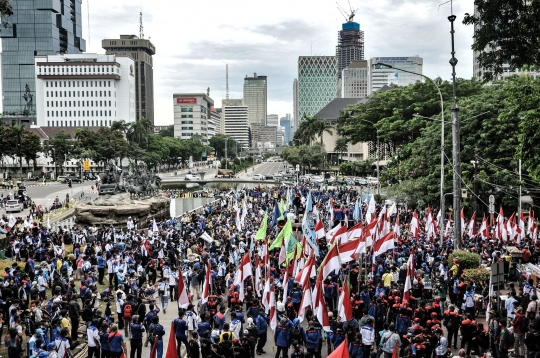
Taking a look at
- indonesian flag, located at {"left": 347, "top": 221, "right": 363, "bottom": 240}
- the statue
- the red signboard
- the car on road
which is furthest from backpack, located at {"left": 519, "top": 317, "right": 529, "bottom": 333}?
the red signboard

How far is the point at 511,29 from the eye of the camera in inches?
673

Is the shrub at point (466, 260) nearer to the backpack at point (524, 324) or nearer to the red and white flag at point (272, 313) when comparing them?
the backpack at point (524, 324)

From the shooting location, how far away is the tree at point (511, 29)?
55.1 feet

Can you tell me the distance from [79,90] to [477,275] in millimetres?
139255

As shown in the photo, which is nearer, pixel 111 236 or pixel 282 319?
pixel 282 319

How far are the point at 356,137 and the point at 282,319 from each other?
48.9 meters

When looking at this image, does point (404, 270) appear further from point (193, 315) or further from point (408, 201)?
point (408, 201)

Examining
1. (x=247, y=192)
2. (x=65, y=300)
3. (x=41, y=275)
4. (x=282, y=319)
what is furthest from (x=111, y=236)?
(x=247, y=192)

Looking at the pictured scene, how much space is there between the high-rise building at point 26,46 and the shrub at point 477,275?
6010 inches

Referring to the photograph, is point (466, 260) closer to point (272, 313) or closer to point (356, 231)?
point (356, 231)

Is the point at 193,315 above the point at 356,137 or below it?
below

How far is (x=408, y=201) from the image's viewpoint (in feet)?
120

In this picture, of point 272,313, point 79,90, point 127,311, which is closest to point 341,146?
point 79,90

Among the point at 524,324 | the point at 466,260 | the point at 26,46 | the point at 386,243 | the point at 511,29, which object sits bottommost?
the point at 524,324
